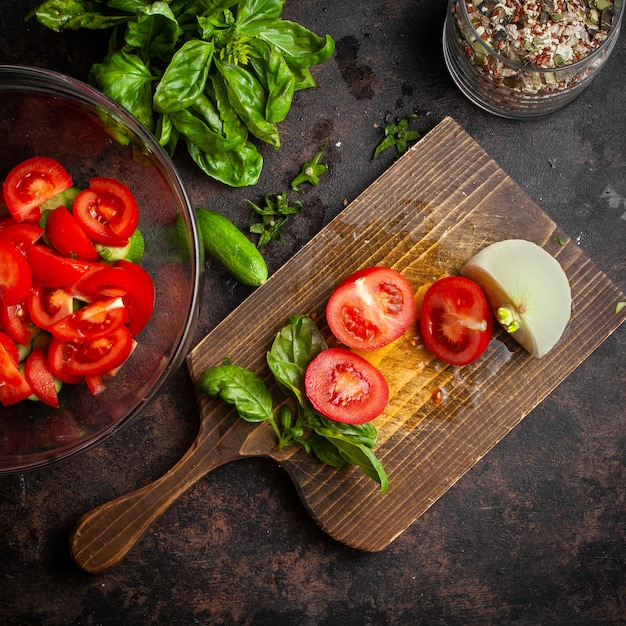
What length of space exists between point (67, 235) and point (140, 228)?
0.19 meters

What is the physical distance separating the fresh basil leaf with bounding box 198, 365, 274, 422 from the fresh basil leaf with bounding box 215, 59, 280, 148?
0.64 metres

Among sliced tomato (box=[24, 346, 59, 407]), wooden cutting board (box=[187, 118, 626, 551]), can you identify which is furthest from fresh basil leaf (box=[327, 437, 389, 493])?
sliced tomato (box=[24, 346, 59, 407])

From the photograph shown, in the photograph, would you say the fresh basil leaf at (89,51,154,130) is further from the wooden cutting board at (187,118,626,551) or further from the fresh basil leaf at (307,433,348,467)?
the fresh basil leaf at (307,433,348,467)

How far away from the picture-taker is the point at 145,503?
186 cm

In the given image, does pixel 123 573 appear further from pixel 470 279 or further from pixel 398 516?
pixel 470 279

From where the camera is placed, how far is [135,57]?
1.71 meters

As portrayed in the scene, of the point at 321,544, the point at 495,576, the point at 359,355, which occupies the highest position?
the point at 359,355

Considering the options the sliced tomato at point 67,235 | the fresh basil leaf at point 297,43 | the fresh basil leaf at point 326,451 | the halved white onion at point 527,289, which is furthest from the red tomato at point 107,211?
the halved white onion at point 527,289

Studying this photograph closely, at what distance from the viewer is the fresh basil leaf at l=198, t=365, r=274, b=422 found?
178 cm

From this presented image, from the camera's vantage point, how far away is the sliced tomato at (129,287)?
1637 mm

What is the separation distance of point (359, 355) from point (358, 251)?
295mm

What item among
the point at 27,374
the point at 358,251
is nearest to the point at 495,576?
the point at 358,251

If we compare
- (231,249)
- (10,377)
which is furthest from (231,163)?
(10,377)

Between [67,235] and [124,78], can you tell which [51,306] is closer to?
[67,235]
